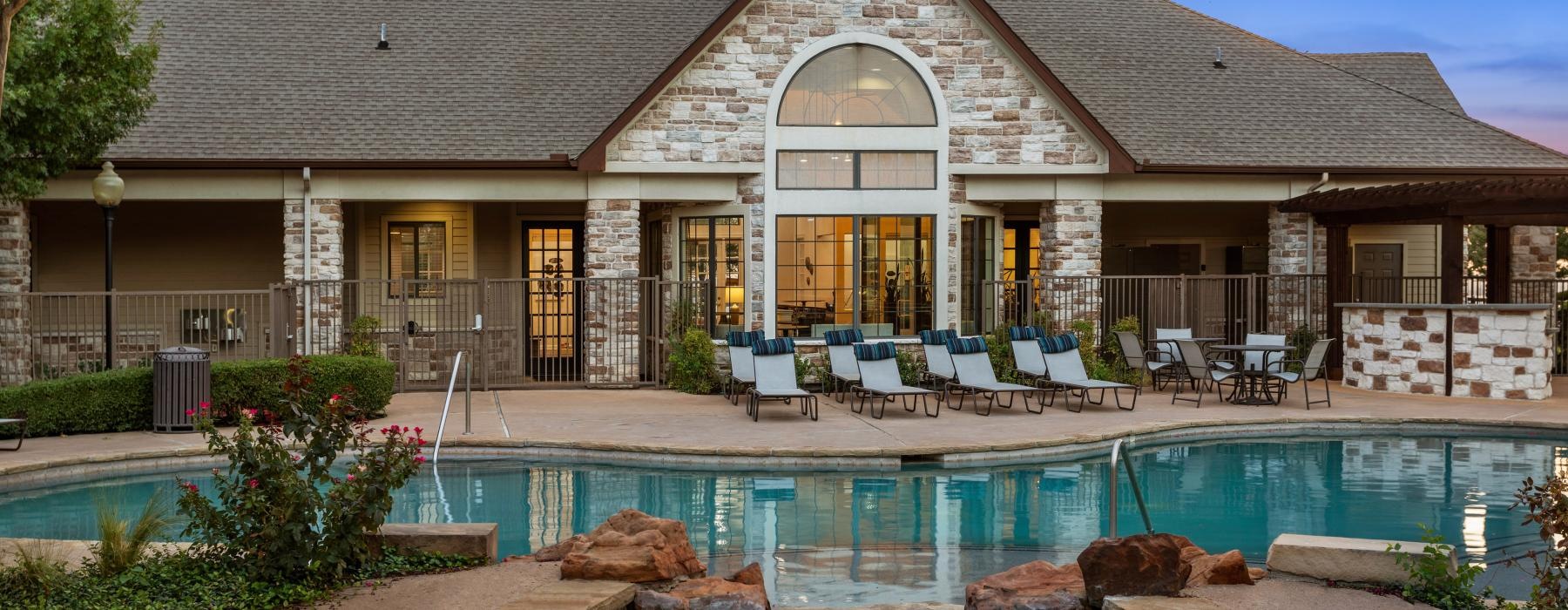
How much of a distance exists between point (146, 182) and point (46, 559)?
11462 mm

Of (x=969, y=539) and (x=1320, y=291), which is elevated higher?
(x=1320, y=291)

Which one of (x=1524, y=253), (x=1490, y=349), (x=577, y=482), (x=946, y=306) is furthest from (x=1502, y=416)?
(x=577, y=482)

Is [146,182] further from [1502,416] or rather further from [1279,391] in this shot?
[1502,416]

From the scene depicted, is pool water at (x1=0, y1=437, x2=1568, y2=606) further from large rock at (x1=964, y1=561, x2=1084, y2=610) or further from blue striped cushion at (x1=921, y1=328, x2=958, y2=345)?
blue striped cushion at (x1=921, y1=328, x2=958, y2=345)

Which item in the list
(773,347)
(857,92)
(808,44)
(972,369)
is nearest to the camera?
(773,347)

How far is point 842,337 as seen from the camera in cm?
1603

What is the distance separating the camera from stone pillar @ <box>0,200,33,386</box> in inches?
624

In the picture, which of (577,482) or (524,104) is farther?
(524,104)

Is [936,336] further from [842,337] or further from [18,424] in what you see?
[18,424]

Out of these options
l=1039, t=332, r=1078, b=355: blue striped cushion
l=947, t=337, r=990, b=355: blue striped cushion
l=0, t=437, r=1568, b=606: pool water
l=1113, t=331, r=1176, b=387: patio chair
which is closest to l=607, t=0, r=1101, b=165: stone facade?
l=1113, t=331, r=1176, b=387: patio chair

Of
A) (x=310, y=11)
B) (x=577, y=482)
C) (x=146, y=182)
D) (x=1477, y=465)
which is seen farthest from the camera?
(x=310, y=11)

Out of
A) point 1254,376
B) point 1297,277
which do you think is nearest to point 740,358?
point 1254,376

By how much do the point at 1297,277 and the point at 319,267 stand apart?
13.1 meters

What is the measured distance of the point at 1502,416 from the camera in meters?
14.0
